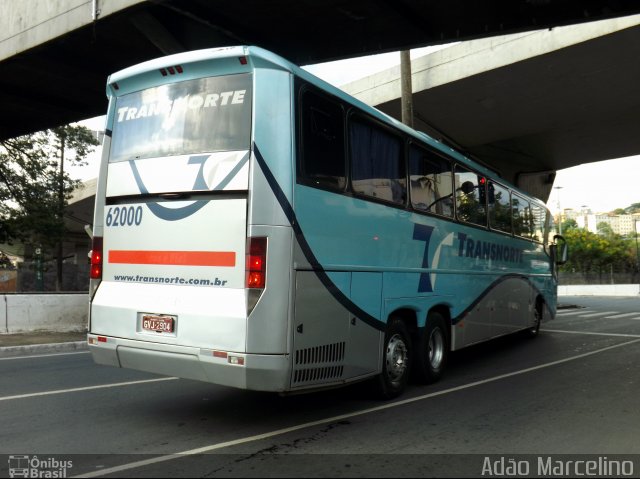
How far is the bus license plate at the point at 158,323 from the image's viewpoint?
526cm

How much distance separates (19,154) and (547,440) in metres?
26.1

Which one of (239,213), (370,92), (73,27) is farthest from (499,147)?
(239,213)

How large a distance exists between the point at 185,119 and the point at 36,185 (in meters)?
23.3

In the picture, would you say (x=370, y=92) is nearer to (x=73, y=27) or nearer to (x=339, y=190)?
(x=73, y=27)

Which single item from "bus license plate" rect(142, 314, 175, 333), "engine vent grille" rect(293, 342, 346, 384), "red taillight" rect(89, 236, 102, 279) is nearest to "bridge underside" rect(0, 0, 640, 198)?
"red taillight" rect(89, 236, 102, 279)

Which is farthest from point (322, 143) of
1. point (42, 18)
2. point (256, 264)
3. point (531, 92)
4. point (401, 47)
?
point (531, 92)

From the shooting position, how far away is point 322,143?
5633 millimetres

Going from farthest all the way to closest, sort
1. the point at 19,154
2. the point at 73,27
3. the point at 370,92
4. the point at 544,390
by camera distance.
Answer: the point at 19,154 → the point at 370,92 → the point at 73,27 → the point at 544,390

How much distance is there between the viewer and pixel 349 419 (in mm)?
5883

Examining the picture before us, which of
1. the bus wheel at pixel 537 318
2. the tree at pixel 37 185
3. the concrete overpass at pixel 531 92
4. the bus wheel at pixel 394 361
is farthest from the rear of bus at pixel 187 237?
the tree at pixel 37 185

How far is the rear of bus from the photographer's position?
16.3 feet

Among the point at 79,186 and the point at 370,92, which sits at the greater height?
the point at 370,92

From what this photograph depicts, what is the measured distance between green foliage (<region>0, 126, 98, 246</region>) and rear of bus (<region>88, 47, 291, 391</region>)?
21461 mm

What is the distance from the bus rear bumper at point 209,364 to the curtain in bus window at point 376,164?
222cm
